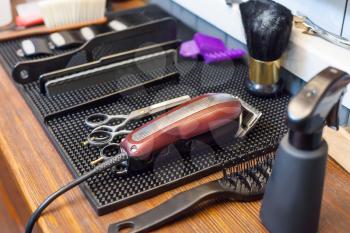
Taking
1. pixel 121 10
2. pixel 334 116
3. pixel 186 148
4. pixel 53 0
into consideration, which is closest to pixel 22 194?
pixel 186 148

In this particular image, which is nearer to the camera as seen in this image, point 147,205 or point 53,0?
point 147,205

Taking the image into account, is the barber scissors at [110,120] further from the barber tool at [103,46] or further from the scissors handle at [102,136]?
the barber tool at [103,46]

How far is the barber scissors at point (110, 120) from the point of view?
2.40 feet

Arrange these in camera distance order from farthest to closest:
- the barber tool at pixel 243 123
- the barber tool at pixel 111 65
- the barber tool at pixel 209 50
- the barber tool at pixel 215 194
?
1. the barber tool at pixel 209 50
2. the barber tool at pixel 111 65
3. the barber tool at pixel 243 123
4. the barber tool at pixel 215 194

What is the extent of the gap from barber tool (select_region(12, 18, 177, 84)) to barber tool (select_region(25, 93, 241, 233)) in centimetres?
29

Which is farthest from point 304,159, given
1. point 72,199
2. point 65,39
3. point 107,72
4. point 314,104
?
point 65,39

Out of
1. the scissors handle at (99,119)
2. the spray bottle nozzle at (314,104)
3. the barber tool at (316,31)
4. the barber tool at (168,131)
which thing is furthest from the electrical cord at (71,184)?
the barber tool at (316,31)

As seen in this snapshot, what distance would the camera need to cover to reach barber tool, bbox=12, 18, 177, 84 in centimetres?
89

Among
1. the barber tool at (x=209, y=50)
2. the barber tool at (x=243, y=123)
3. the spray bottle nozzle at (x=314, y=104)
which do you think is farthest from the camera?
the barber tool at (x=209, y=50)

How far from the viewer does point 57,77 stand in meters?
0.86

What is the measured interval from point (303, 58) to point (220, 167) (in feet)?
0.78

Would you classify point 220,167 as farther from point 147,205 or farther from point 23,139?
point 23,139

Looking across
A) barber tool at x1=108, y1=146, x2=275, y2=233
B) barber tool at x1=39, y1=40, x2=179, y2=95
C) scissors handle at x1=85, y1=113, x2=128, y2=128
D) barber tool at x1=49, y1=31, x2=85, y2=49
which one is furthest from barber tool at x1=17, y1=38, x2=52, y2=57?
barber tool at x1=108, y1=146, x2=275, y2=233

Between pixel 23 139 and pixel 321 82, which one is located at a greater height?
pixel 321 82
